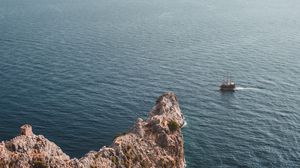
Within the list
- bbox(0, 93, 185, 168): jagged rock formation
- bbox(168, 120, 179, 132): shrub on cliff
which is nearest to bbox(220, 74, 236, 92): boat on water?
bbox(0, 93, 185, 168): jagged rock formation

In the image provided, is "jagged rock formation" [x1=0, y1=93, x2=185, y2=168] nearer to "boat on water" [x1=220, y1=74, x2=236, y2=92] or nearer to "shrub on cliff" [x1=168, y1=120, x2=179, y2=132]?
"shrub on cliff" [x1=168, y1=120, x2=179, y2=132]

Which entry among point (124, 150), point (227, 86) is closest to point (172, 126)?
point (124, 150)

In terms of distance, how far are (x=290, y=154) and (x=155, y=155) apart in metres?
46.8

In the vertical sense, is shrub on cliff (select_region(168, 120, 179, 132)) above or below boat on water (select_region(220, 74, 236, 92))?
below

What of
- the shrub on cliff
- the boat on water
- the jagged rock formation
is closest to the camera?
the jagged rock formation

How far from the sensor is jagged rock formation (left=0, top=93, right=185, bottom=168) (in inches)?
3206

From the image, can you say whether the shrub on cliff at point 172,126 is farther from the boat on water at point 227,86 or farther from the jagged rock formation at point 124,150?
the boat on water at point 227,86

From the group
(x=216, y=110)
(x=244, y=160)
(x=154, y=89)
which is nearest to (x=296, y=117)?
(x=216, y=110)

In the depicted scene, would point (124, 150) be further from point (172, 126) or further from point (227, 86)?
point (227, 86)

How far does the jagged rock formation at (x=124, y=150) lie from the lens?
81.4 meters

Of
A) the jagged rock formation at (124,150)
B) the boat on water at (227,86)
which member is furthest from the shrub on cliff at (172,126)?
the boat on water at (227,86)

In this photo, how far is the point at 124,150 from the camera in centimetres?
10244

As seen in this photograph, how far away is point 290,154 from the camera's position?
133m

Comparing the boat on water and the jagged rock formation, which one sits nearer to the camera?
the jagged rock formation
